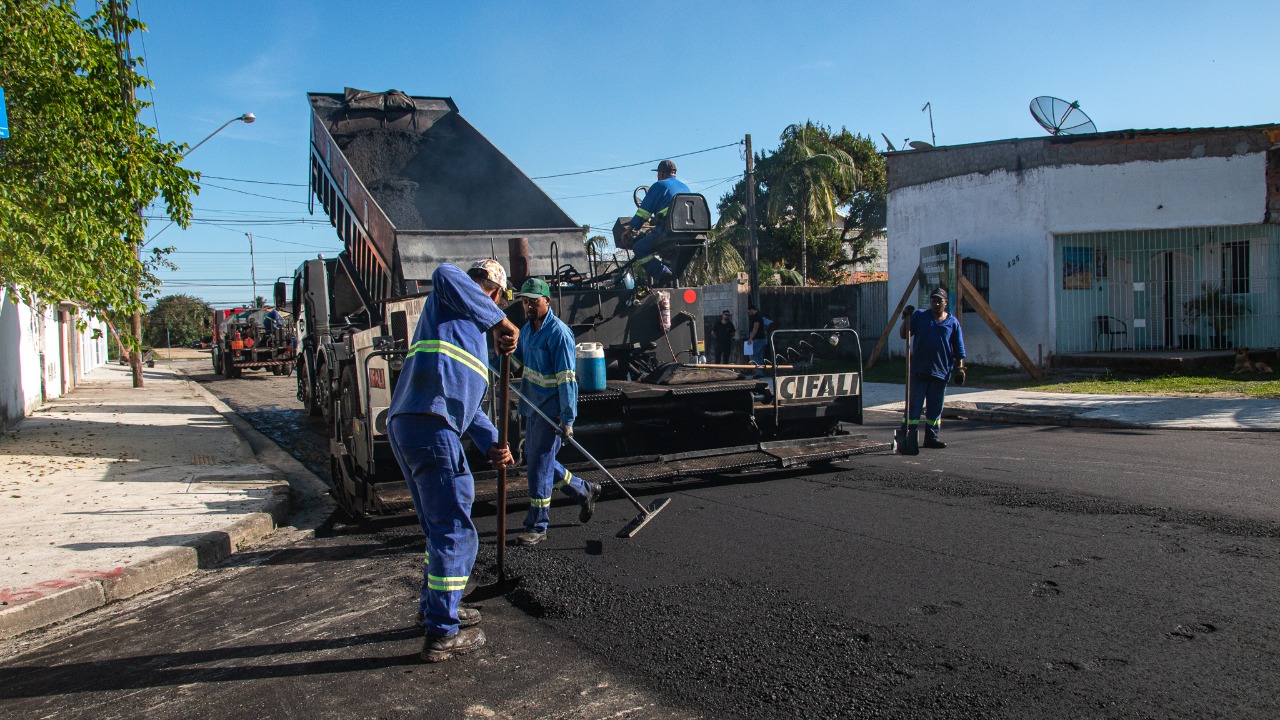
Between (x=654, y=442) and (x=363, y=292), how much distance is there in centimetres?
421

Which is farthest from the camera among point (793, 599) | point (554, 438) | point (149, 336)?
point (149, 336)

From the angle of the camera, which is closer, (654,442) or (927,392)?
(654,442)

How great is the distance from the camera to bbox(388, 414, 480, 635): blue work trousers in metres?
3.77

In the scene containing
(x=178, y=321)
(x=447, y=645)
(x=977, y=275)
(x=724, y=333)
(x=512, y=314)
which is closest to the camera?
(x=447, y=645)

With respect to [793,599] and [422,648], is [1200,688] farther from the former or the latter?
[422,648]

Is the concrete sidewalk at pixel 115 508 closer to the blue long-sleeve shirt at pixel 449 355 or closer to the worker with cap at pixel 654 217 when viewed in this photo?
the blue long-sleeve shirt at pixel 449 355

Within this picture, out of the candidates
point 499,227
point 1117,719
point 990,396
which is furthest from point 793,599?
point 990,396

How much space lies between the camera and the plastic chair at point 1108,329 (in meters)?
17.6

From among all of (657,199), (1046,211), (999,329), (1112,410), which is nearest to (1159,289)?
(1046,211)

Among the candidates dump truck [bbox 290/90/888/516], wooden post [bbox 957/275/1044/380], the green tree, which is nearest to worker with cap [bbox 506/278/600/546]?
dump truck [bbox 290/90/888/516]

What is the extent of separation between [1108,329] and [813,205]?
13.4m

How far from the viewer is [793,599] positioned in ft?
13.7

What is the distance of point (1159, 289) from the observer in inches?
691

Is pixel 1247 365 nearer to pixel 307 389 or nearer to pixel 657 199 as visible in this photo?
pixel 657 199
